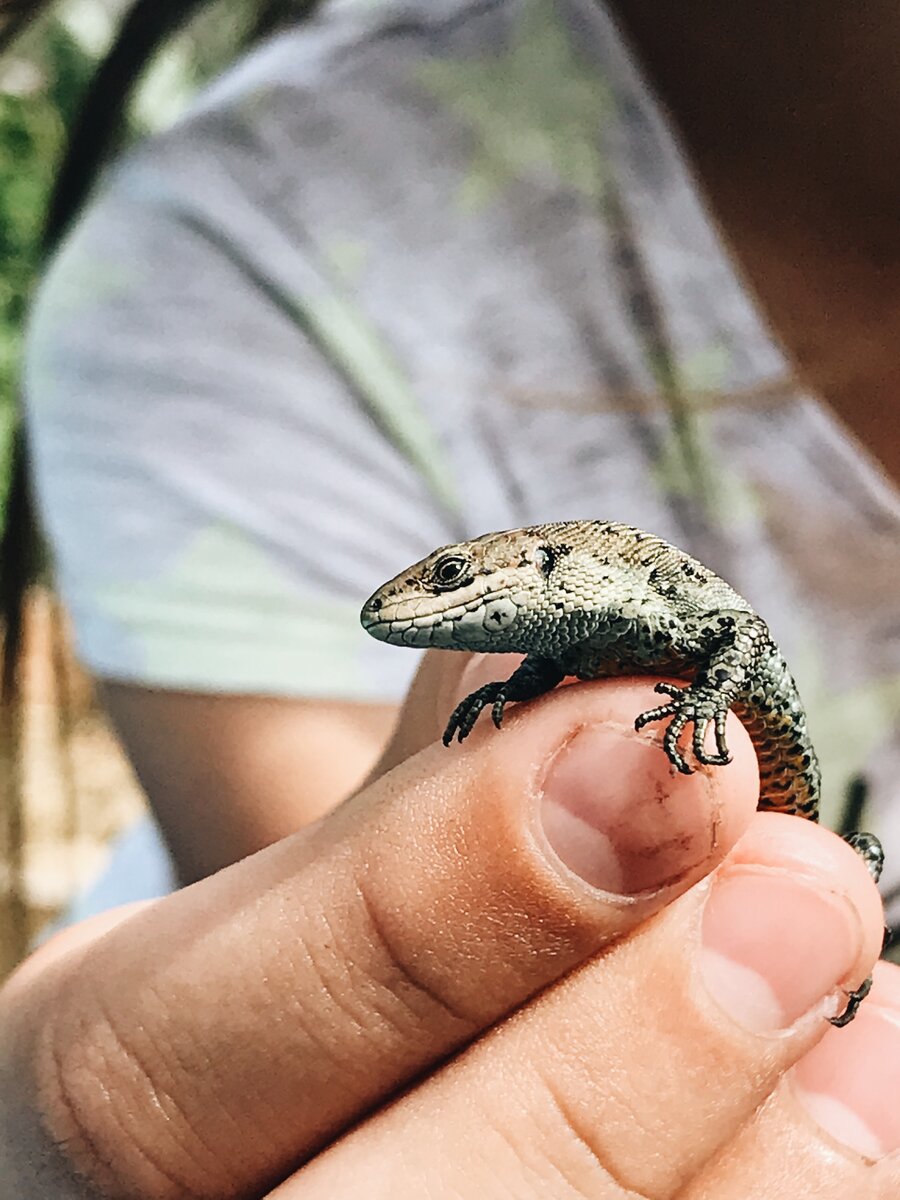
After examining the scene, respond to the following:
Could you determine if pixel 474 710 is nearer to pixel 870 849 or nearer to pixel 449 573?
pixel 449 573

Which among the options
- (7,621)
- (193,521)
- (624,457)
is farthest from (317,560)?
(7,621)

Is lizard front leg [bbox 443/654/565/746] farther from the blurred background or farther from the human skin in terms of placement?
the blurred background

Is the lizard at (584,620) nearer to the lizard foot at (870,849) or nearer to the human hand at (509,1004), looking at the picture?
the human hand at (509,1004)

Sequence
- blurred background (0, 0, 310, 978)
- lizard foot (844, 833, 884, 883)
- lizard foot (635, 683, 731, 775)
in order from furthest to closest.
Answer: blurred background (0, 0, 310, 978) < lizard foot (844, 833, 884, 883) < lizard foot (635, 683, 731, 775)

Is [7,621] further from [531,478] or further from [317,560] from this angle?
[531,478]

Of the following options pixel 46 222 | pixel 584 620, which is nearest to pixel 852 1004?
pixel 584 620

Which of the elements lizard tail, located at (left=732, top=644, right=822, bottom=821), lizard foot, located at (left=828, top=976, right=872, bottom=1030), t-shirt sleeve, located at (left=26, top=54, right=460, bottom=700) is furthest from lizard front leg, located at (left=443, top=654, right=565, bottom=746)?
t-shirt sleeve, located at (left=26, top=54, right=460, bottom=700)
